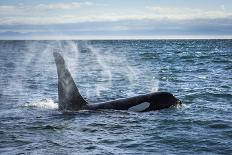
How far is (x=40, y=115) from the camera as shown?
15.1 meters

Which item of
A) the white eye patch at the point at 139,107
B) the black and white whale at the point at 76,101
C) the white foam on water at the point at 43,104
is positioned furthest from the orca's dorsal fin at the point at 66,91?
the white eye patch at the point at 139,107

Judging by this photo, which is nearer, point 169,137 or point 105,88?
point 169,137

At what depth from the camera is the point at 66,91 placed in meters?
15.6

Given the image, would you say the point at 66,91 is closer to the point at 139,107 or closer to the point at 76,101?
the point at 76,101

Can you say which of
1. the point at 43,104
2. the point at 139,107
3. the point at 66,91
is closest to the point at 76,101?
the point at 66,91

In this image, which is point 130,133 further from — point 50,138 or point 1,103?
point 1,103

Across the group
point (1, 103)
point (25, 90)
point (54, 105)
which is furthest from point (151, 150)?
point (25, 90)

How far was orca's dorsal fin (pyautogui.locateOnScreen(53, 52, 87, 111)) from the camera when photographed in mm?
15594

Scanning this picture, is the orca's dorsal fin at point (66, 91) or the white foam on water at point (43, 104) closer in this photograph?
the orca's dorsal fin at point (66, 91)

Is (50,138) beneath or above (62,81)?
beneath

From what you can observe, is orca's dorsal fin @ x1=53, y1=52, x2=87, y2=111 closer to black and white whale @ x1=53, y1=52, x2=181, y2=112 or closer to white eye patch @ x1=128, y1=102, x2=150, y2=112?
black and white whale @ x1=53, y1=52, x2=181, y2=112

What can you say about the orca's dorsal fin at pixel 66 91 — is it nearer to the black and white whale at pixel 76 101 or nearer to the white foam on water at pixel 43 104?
the black and white whale at pixel 76 101

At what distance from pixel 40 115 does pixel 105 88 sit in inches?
390

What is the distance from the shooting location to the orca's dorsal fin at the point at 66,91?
15.6 meters
